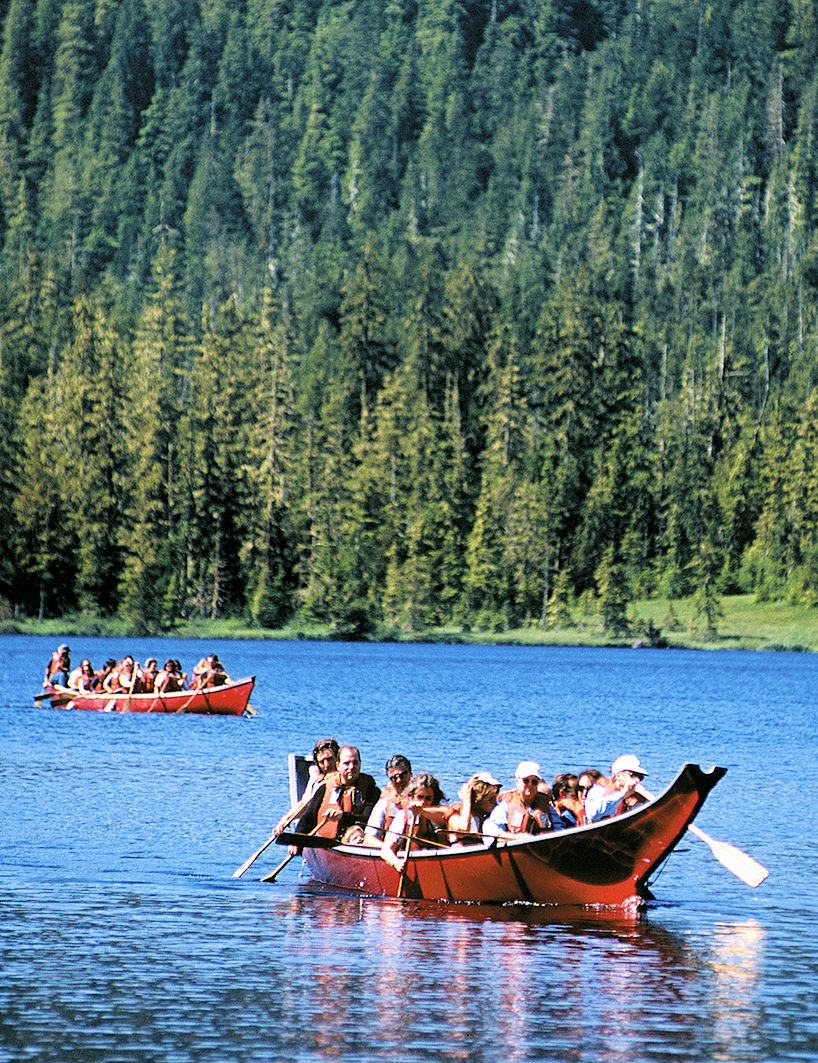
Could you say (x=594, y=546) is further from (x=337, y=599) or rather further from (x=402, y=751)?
(x=402, y=751)

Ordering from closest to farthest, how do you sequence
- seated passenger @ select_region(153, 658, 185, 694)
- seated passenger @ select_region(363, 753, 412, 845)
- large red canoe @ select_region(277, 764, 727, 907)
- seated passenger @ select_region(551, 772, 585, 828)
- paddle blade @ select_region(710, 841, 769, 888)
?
large red canoe @ select_region(277, 764, 727, 907) < paddle blade @ select_region(710, 841, 769, 888) < seated passenger @ select_region(363, 753, 412, 845) < seated passenger @ select_region(551, 772, 585, 828) < seated passenger @ select_region(153, 658, 185, 694)

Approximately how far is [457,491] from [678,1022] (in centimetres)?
10633

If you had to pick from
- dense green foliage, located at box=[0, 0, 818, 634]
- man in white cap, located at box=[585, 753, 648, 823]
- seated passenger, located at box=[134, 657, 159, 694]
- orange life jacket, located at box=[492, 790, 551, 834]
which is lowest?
seated passenger, located at box=[134, 657, 159, 694]

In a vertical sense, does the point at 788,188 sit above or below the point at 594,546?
above

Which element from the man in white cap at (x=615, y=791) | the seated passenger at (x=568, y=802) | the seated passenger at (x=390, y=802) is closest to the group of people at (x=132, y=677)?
the seated passenger at (x=390, y=802)

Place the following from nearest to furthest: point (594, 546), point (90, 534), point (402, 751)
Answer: point (402, 751) → point (90, 534) → point (594, 546)

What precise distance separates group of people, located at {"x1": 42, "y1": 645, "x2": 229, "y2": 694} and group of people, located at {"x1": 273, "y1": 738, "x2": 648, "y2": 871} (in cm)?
2780

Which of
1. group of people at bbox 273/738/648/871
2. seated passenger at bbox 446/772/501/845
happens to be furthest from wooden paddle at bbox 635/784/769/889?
seated passenger at bbox 446/772/501/845

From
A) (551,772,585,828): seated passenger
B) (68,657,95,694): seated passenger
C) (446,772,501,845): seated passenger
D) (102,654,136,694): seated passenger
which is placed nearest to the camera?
(446,772,501,845): seated passenger

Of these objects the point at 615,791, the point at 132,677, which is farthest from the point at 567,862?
the point at 132,677

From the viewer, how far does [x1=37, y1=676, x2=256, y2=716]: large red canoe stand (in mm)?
52188

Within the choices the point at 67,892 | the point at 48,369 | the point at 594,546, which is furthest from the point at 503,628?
the point at 67,892

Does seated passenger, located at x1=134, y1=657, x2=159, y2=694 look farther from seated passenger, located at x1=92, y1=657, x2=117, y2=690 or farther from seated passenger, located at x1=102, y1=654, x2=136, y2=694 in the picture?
seated passenger, located at x1=92, y1=657, x2=117, y2=690

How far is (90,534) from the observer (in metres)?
112
